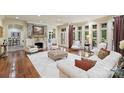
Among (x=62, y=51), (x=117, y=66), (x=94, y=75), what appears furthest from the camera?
(x=62, y=51)

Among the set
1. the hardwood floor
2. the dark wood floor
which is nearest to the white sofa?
the dark wood floor

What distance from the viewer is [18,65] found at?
272 cm

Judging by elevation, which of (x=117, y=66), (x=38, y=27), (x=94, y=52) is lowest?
(x=117, y=66)

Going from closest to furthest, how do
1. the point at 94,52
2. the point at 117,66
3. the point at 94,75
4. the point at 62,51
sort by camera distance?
1. the point at 94,75
2. the point at 117,66
3. the point at 94,52
4. the point at 62,51

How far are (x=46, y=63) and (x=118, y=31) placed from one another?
1852mm

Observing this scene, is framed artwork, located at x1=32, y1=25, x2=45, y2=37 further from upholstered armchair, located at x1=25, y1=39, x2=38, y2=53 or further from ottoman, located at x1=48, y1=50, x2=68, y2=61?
ottoman, located at x1=48, y1=50, x2=68, y2=61

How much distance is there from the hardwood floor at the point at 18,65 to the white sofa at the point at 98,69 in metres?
0.74

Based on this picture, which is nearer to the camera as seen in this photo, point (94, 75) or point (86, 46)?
point (94, 75)

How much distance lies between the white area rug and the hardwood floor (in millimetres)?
172
